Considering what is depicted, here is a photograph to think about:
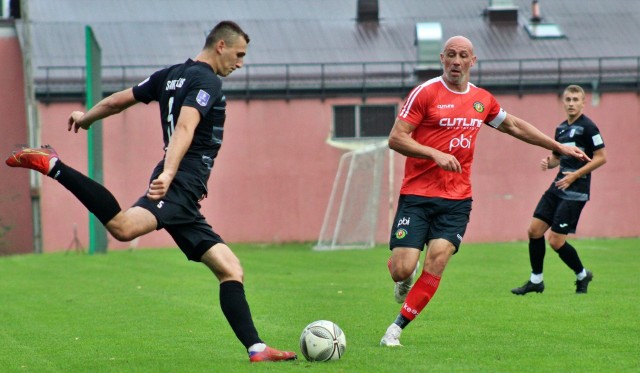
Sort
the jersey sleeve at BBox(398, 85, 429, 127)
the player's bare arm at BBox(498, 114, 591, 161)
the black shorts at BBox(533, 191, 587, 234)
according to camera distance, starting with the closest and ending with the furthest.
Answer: the jersey sleeve at BBox(398, 85, 429, 127), the player's bare arm at BBox(498, 114, 591, 161), the black shorts at BBox(533, 191, 587, 234)

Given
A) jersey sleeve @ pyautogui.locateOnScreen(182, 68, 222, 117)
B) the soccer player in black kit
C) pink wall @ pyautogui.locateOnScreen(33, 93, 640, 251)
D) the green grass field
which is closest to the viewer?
the soccer player in black kit

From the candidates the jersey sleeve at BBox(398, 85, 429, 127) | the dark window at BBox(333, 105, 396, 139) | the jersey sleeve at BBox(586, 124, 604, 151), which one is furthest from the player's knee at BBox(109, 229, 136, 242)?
the dark window at BBox(333, 105, 396, 139)

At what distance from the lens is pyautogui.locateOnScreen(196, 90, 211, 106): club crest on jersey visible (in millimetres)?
7578

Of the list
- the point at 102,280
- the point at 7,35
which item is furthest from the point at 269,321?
the point at 7,35

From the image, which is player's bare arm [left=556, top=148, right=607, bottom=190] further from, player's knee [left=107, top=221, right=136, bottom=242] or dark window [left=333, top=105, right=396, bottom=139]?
dark window [left=333, top=105, right=396, bottom=139]

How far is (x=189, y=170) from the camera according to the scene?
779cm

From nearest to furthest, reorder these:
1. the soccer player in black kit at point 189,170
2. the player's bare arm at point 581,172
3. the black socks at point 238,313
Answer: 1. the soccer player in black kit at point 189,170
2. the black socks at point 238,313
3. the player's bare arm at point 581,172

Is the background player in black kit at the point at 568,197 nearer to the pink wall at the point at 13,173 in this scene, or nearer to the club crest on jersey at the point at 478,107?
the club crest on jersey at the point at 478,107

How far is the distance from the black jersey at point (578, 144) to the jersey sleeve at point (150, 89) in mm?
6204

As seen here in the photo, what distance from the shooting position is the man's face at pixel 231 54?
25.8 feet

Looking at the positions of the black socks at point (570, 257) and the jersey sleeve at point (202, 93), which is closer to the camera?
the jersey sleeve at point (202, 93)

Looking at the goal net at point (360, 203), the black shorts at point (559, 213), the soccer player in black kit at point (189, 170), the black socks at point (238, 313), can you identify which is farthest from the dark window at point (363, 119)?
the black socks at point (238, 313)

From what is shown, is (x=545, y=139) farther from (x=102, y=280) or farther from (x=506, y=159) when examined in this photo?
(x=506, y=159)

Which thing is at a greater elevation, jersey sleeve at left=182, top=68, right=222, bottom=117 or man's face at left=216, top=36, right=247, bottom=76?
man's face at left=216, top=36, right=247, bottom=76
